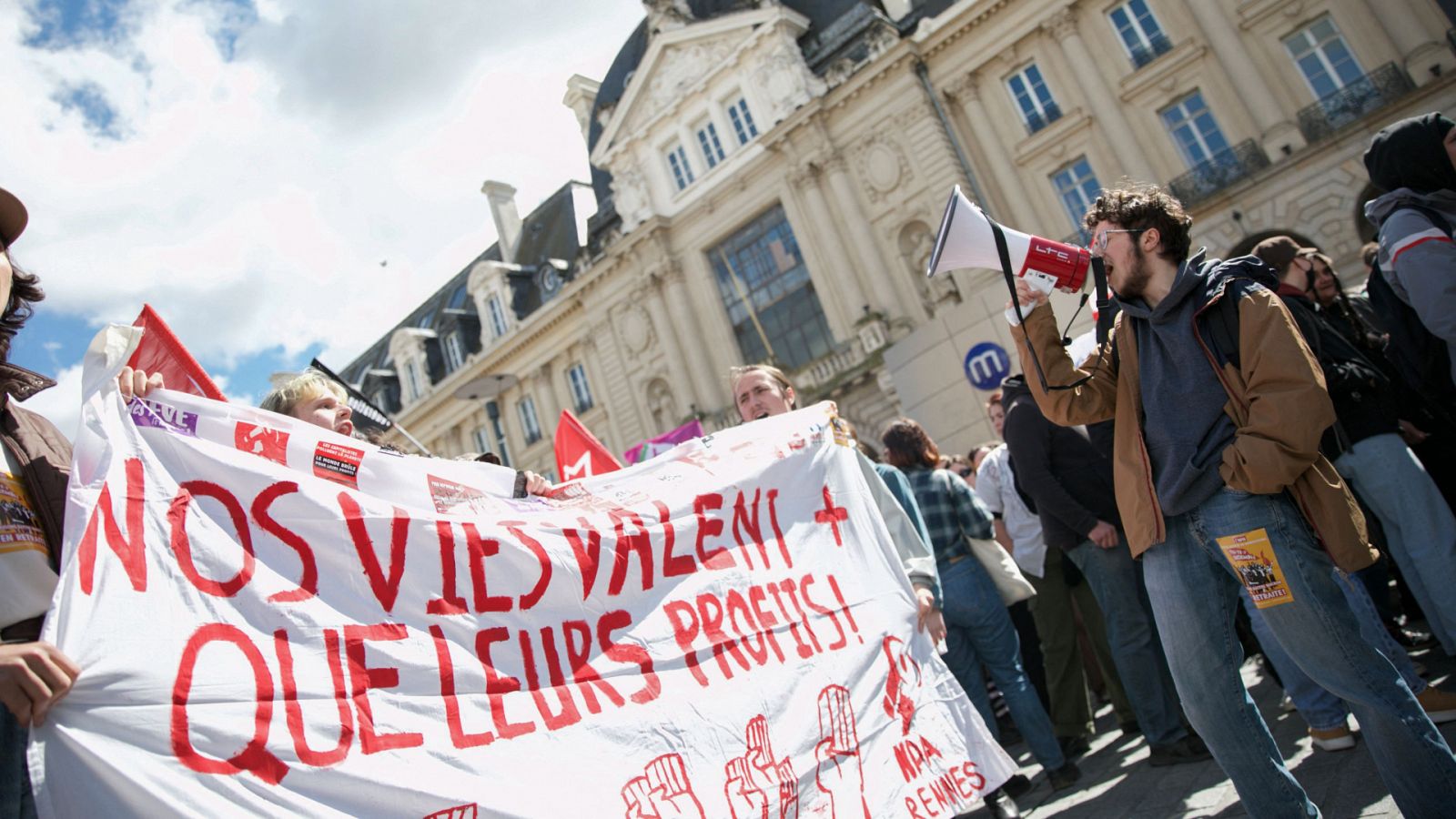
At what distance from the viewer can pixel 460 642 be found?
258cm

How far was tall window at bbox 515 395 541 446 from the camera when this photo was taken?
103 ft

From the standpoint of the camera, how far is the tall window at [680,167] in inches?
1013

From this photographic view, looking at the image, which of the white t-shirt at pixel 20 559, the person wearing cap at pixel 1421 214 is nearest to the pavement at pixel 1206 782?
the person wearing cap at pixel 1421 214

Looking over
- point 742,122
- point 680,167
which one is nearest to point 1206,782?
point 742,122

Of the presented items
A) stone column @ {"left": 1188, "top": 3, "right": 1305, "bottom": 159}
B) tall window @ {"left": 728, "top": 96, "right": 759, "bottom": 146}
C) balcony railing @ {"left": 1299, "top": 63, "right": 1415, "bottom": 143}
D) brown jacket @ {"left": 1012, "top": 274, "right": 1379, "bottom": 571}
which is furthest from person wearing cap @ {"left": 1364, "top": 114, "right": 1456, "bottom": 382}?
tall window @ {"left": 728, "top": 96, "right": 759, "bottom": 146}

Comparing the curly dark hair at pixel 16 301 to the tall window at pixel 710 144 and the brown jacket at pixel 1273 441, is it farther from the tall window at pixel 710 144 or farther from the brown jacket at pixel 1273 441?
the tall window at pixel 710 144

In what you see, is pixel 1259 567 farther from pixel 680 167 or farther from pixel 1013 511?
pixel 680 167

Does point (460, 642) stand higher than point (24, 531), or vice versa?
point (24, 531)

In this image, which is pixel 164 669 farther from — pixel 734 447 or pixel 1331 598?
pixel 1331 598

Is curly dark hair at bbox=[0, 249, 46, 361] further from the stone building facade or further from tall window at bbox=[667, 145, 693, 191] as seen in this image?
tall window at bbox=[667, 145, 693, 191]

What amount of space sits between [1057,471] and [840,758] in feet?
7.16

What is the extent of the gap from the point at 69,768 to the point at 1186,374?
296 centimetres

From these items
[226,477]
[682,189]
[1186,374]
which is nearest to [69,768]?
[226,477]

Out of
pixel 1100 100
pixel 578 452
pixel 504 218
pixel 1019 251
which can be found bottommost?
pixel 1019 251
